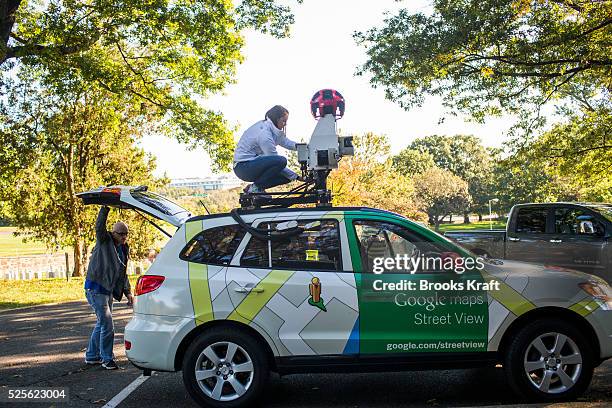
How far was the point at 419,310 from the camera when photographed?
5.66 m

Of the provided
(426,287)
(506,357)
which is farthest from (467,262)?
Answer: (506,357)

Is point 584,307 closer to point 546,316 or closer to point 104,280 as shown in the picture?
point 546,316

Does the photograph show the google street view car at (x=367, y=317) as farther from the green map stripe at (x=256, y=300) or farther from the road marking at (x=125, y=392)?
the road marking at (x=125, y=392)

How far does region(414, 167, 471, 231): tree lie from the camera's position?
2675 inches

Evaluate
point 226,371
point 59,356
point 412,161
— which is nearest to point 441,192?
point 412,161

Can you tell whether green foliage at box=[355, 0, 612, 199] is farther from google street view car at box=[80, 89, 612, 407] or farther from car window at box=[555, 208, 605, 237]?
google street view car at box=[80, 89, 612, 407]

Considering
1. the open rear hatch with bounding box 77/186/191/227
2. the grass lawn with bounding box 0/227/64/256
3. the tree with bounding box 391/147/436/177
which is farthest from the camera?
the grass lawn with bounding box 0/227/64/256

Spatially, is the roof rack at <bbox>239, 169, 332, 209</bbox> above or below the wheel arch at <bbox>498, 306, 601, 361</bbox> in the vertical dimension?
above

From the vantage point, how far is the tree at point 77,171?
27.9m

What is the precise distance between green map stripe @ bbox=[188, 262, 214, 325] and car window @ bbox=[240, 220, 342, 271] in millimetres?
382

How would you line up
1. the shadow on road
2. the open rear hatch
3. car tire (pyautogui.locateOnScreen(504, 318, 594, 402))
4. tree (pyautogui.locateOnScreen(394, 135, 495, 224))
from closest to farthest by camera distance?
car tire (pyautogui.locateOnScreen(504, 318, 594, 402)) < the open rear hatch < the shadow on road < tree (pyautogui.locateOnScreen(394, 135, 495, 224))

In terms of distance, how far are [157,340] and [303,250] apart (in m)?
1.57

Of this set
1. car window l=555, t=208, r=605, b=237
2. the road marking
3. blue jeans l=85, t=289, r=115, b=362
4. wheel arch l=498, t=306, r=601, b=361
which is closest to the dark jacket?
blue jeans l=85, t=289, r=115, b=362

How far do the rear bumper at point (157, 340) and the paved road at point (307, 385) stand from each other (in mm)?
626
